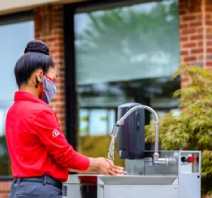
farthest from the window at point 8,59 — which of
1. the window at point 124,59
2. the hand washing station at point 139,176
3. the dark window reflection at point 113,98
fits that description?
the hand washing station at point 139,176

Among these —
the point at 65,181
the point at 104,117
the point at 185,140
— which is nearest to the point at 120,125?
the point at 65,181

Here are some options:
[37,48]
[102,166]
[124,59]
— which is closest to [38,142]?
[102,166]

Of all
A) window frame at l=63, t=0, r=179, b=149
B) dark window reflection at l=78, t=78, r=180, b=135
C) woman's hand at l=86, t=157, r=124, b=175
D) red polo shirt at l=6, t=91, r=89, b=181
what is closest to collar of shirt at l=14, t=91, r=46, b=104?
red polo shirt at l=6, t=91, r=89, b=181

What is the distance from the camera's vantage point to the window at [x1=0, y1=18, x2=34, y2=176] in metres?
9.59

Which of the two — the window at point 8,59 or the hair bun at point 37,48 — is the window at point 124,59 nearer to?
the window at point 8,59

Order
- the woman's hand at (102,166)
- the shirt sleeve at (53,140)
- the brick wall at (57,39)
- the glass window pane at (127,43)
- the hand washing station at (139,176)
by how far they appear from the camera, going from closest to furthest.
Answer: the shirt sleeve at (53,140) < the woman's hand at (102,166) < the hand washing station at (139,176) < the glass window pane at (127,43) < the brick wall at (57,39)

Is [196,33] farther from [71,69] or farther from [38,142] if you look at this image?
[38,142]

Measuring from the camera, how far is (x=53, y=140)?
402cm

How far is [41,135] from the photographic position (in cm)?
403

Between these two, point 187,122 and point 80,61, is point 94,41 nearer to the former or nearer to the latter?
point 80,61

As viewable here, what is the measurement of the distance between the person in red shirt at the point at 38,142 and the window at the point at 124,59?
4.23 meters

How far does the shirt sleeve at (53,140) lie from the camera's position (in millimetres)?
4020

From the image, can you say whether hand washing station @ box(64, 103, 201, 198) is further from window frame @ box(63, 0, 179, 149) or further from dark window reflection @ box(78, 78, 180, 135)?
window frame @ box(63, 0, 179, 149)

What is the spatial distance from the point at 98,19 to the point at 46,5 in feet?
2.17
